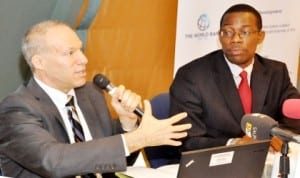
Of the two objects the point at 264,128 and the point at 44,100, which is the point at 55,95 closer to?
the point at 44,100

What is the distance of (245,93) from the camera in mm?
2893

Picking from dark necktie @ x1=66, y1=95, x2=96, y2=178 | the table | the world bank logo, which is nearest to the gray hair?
dark necktie @ x1=66, y1=95, x2=96, y2=178

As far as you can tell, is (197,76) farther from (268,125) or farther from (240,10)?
(268,125)

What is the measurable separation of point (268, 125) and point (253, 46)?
1.30 meters

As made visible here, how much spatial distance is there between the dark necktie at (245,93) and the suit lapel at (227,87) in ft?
0.16

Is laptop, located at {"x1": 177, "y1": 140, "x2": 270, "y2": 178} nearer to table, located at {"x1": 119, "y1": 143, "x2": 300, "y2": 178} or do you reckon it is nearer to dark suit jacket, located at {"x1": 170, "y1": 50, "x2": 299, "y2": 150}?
table, located at {"x1": 119, "y1": 143, "x2": 300, "y2": 178}

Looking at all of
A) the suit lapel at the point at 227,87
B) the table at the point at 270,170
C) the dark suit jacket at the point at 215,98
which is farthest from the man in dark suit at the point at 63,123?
the suit lapel at the point at 227,87

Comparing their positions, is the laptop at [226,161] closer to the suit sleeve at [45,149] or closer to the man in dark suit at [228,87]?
the suit sleeve at [45,149]

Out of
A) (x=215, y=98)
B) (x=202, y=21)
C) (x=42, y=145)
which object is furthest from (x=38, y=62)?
(x=202, y=21)

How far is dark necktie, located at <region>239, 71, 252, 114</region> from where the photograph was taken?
286 cm

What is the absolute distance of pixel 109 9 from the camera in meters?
3.82

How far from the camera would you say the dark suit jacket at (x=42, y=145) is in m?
1.96

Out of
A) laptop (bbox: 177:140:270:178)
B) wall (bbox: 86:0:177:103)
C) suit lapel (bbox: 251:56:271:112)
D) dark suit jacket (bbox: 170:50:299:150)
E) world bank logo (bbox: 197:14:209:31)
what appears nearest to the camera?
laptop (bbox: 177:140:270:178)

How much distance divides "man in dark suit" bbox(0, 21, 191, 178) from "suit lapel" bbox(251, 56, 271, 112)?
0.73 metres
